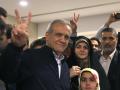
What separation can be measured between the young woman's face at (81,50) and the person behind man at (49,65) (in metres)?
0.37

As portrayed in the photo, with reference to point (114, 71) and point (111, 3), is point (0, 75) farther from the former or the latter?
point (111, 3)

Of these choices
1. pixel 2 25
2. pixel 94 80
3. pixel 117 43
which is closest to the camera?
pixel 2 25

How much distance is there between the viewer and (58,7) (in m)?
6.21

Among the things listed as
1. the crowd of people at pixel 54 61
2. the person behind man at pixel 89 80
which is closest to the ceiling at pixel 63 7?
the crowd of people at pixel 54 61

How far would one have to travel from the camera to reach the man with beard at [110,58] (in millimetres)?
2809

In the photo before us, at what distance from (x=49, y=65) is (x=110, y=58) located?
39.2 inches

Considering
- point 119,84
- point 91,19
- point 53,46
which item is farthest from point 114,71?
A: point 91,19

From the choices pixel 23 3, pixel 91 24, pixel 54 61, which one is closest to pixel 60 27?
pixel 54 61

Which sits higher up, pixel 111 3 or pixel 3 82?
pixel 111 3

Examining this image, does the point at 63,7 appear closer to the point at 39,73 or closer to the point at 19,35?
the point at 39,73

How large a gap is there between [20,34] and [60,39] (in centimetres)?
40

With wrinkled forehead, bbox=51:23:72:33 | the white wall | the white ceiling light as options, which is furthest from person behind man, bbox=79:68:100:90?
the white wall

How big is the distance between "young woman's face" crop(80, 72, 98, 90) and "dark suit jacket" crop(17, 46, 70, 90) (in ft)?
0.88

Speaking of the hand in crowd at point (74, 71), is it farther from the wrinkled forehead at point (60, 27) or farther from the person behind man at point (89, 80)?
the wrinkled forehead at point (60, 27)
